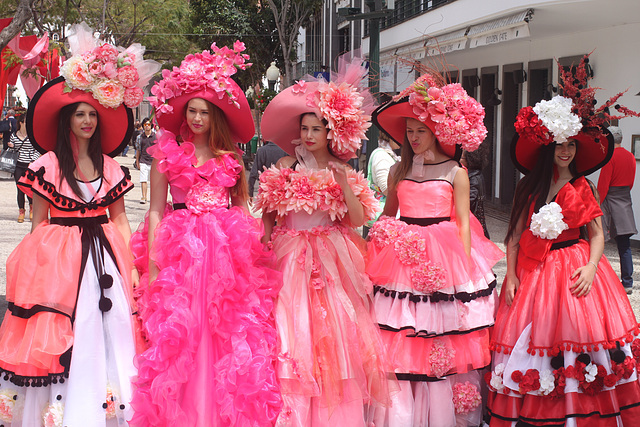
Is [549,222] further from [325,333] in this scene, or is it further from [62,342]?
[62,342]

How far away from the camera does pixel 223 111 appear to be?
4.35 meters

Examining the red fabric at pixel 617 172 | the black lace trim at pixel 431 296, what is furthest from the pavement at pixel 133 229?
the black lace trim at pixel 431 296

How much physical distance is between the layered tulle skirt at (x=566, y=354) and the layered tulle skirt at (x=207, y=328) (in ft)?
4.70

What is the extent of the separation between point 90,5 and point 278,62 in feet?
26.5

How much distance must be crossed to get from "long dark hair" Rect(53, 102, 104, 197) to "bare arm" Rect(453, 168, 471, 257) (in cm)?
222

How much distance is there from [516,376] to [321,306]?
122cm

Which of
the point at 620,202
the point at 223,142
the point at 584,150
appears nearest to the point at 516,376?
the point at 584,150

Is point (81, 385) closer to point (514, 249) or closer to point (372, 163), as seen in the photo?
point (514, 249)

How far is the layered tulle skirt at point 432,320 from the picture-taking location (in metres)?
4.36

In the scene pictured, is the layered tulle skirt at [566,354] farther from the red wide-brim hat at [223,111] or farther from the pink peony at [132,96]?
the pink peony at [132,96]

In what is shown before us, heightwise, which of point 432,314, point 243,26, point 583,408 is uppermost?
point 243,26

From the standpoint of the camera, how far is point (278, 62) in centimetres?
3120

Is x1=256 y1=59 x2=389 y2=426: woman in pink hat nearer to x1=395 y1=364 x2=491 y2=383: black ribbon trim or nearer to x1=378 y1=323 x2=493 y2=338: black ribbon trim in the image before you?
x1=378 y1=323 x2=493 y2=338: black ribbon trim

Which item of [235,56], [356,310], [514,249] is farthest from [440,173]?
[235,56]
